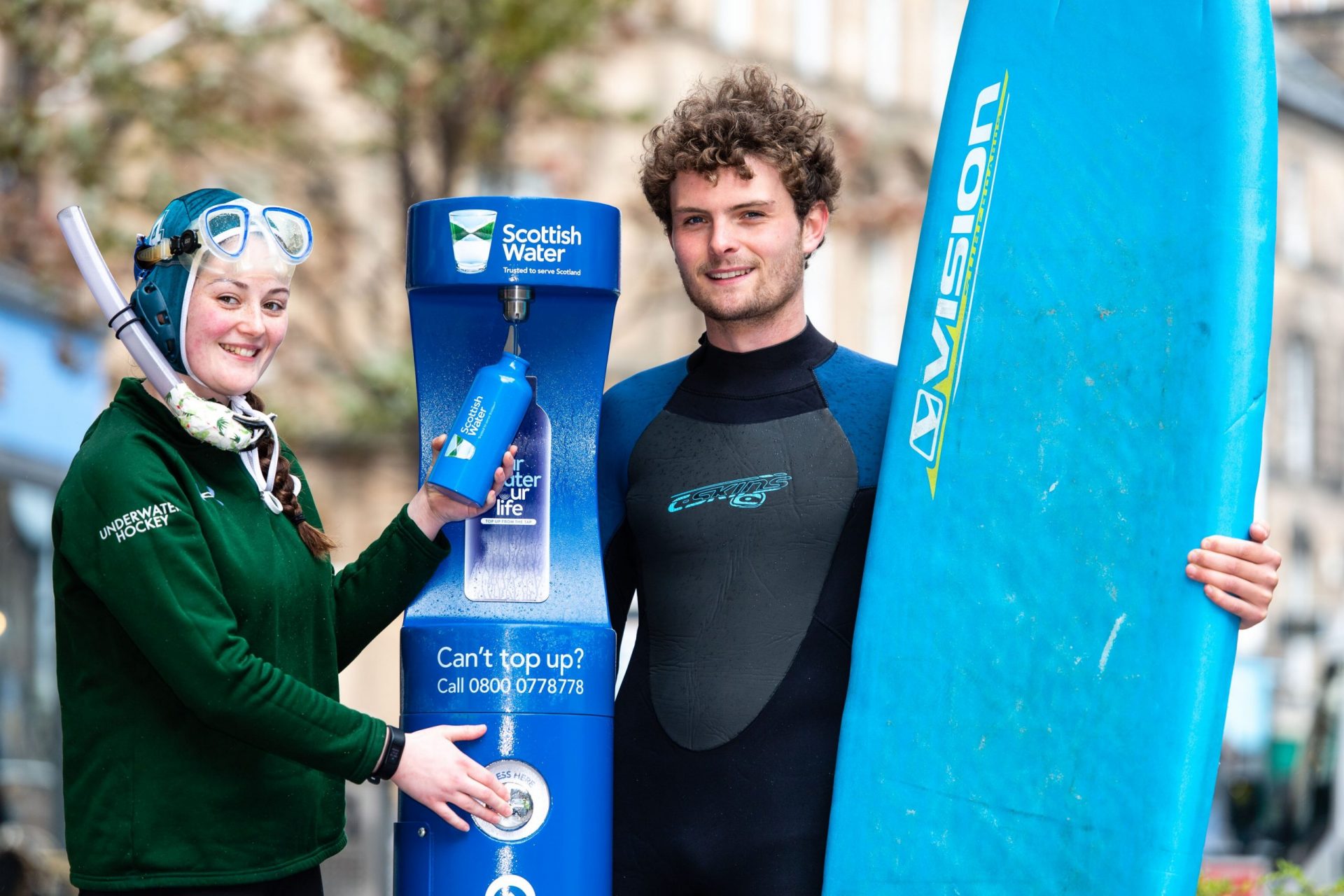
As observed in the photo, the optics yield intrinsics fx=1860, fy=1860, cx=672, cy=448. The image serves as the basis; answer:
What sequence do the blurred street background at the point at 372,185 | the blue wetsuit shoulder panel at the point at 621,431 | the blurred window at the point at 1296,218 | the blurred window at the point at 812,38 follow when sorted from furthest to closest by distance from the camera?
1. the blurred window at the point at 1296,218
2. the blurred window at the point at 812,38
3. the blurred street background at the point at 372,185
4. the blue wetsuit shoulder panel at the point at 621,431

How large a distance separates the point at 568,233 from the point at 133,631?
1.07 metres

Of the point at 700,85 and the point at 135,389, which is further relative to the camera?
the point at 700,85

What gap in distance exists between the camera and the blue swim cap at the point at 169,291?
9.82ft

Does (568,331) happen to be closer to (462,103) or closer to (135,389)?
(135,389)

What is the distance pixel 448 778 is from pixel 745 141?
1.26 metres

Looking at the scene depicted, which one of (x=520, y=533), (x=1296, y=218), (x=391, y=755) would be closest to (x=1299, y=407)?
(x=1296, y=218)

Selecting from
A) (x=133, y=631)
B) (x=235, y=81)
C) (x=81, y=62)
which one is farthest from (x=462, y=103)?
(x=133, y=631)

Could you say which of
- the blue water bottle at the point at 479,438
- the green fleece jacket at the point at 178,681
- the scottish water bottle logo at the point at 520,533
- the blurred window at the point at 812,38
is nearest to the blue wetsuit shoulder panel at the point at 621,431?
the scottish water bottle logo at the point at 520,533

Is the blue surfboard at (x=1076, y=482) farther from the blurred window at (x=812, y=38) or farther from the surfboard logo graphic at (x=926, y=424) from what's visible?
the blurred window at (x=812, y=38)

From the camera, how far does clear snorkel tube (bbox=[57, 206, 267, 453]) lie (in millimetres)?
2939

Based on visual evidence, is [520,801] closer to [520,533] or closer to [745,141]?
[520,533]

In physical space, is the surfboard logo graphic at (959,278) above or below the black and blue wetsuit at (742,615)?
above

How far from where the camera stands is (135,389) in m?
2.97

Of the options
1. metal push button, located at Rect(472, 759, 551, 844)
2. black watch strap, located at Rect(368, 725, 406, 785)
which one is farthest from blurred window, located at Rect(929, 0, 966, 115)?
black watch strap, located at Rect(368, 725, 406, 785)
